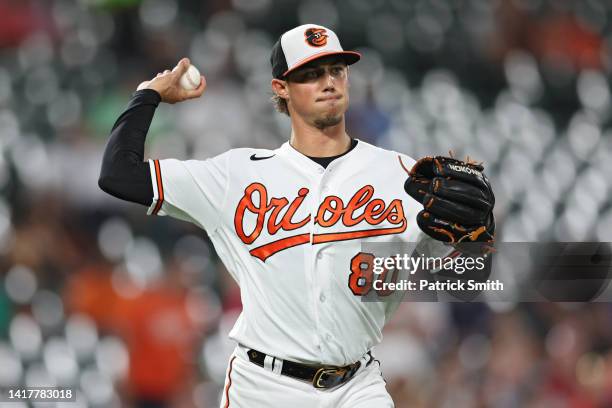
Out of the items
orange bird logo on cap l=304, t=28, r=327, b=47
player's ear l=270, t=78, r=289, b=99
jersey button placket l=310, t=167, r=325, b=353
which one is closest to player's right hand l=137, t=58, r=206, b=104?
player's ear l=270, t=78, r=289, b=99

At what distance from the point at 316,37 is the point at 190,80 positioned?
1.18 ft

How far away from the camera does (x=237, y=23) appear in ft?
15.3

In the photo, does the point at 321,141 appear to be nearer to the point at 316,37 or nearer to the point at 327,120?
the point at 327,120

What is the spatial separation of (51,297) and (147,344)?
539 millimetres

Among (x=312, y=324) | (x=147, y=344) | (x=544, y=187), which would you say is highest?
(x=544, y=187)

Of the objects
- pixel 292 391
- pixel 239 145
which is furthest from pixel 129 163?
pixel 239 145

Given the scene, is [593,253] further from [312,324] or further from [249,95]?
[249,95]

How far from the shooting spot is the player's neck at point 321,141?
7.48 feet

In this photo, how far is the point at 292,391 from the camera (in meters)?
2.07

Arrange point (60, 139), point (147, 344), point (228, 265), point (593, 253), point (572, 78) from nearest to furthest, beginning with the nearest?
point (228, 265) < point (593, 253) < point (147, 344) < point (60, 139) < point (572, 78)

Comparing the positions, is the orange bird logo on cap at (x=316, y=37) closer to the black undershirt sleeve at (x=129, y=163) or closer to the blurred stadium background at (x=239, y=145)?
the black undershirt sleeve at (x=129, y=163)

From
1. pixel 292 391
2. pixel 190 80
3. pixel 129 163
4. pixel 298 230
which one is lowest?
pixel 292 391

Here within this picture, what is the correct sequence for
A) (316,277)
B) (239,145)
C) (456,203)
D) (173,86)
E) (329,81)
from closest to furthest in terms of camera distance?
(456,203) → (316,277) → (329,81) → (173,86) → (239,145)

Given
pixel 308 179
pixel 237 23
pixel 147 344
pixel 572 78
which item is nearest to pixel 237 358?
pixel 308 179
